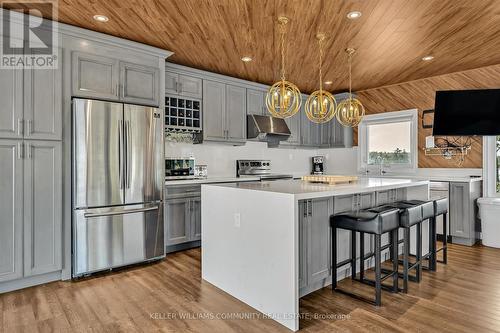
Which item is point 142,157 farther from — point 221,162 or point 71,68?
point 221,162

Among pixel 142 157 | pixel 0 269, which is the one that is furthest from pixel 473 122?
pixel 0 269

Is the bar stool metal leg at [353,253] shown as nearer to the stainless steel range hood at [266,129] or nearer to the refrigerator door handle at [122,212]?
the refrigerator door handle at [122,212]

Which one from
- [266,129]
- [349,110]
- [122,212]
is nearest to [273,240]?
[122,212]

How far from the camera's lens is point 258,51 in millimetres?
3891

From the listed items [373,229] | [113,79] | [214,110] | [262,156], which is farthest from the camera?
[262,156]

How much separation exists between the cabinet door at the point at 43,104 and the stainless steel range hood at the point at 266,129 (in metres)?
2.94

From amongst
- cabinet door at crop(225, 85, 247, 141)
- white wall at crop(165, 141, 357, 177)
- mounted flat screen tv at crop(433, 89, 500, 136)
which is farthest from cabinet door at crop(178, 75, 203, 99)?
mounted flat screen tv at crop(433, 89, 500, 136)

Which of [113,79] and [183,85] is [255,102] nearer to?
[183,85]

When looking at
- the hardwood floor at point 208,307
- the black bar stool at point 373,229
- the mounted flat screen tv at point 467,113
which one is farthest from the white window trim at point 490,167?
the black bar stool at point 373,229

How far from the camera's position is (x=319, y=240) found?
2.73 metres

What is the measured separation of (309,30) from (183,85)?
82.2 inches

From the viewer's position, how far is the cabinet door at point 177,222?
400 cm

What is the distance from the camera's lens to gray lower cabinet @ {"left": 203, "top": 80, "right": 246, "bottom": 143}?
4.76m

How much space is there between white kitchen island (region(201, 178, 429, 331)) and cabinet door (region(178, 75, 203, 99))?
1997 mm
